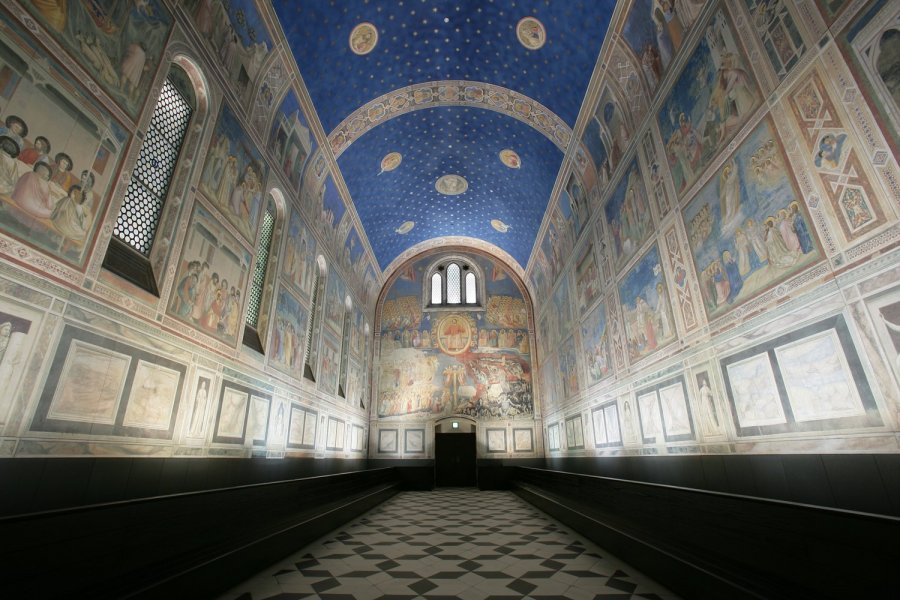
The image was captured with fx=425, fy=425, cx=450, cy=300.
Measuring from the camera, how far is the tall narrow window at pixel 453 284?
23.5 m

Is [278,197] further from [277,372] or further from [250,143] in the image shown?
[277,372]

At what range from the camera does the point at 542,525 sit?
8648mm

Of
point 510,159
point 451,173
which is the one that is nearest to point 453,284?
point 451,173

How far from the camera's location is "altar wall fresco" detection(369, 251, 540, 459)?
21.1m

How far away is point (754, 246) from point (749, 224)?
0.34 meters

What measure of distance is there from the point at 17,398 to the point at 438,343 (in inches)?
718

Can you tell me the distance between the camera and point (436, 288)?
23.5 meters

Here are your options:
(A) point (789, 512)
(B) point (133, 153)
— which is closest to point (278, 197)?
(B) point (133, 153)

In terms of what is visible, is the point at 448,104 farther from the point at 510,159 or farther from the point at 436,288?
the point at 436,288

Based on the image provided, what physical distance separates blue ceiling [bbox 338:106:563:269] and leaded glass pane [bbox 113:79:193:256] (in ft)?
21.8

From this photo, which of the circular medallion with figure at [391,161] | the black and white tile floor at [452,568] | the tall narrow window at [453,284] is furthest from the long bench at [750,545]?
the tall narrow window at [453,284]

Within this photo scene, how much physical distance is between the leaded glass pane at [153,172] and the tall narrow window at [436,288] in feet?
54.0

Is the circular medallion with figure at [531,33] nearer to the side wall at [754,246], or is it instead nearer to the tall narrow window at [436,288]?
the side wall at [754,246]

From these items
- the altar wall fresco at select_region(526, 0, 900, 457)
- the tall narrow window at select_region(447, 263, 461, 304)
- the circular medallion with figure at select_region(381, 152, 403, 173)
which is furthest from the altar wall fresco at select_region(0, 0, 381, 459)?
the tall narrow window at select_region(447, 263, 461, 304)
